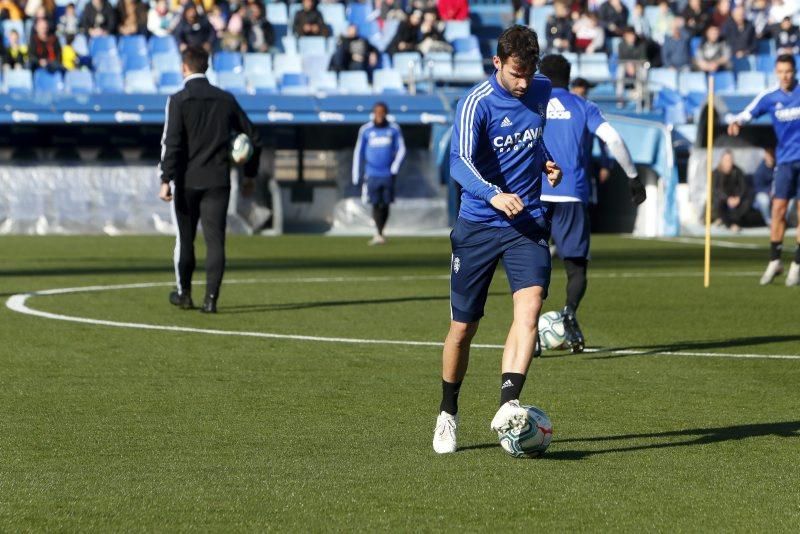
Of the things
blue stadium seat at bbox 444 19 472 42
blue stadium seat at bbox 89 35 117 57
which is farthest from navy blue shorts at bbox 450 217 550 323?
blue stadium seat at bbox 444 19 472 42

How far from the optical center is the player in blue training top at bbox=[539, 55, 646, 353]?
11.3 metres

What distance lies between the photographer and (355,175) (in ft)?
85.9

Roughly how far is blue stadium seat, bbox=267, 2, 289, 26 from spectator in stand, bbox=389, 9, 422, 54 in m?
2.92

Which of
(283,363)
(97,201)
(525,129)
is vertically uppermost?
(525,129)

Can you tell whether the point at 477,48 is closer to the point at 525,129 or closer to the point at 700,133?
the point at 700,133

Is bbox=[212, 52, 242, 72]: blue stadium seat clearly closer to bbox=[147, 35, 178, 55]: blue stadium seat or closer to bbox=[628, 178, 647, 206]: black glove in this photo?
bbox=[147, 35, 178, 55]: blue stadium seat

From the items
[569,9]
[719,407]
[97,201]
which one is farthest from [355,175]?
[719,407]

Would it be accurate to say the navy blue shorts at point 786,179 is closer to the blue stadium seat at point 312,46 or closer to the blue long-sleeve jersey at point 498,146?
the blue long-sleeve jersey at point 498,146

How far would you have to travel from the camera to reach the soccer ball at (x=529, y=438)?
6.94 meters

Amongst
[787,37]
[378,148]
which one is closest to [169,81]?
[378,148]

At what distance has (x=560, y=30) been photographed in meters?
31.9

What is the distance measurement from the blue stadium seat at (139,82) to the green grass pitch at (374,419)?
1578 cm

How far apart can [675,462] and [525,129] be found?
1.59 meters

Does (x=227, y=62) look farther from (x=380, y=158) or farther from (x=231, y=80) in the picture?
(x=380, y=158)
